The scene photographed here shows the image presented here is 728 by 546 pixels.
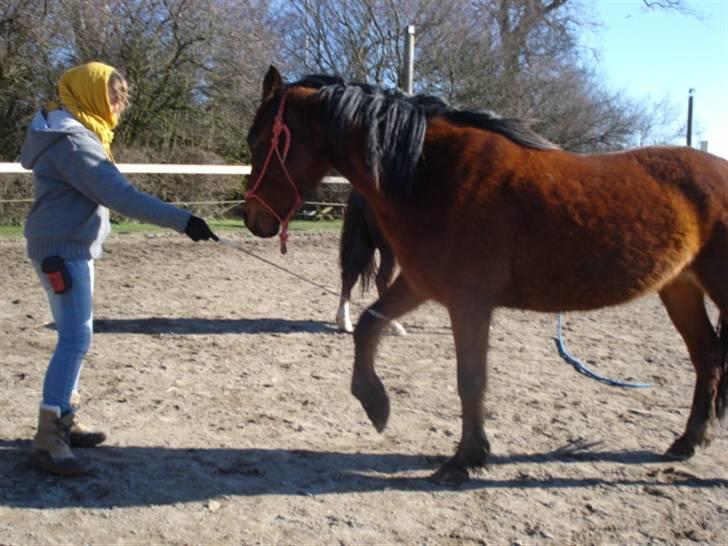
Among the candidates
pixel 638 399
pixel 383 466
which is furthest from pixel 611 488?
pixel 638 399

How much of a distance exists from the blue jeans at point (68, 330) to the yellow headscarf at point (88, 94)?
70 centimetres

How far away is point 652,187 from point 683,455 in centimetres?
152

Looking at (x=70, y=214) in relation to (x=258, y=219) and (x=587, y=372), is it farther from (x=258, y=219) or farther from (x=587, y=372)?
(x=587, y=372)

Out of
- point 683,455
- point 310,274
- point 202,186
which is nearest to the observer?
point 683,455

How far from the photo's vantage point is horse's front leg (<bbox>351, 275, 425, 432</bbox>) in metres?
3.90

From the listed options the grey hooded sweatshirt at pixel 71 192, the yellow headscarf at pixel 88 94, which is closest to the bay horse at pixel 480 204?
the grey hooded sweatshirt at pixel 71 192

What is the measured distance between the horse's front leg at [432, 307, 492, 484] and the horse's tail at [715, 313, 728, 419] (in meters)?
1.49

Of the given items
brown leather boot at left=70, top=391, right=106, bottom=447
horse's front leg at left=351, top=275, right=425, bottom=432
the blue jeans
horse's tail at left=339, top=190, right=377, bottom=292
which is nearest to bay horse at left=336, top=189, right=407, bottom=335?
horse's tail at left=339, top=190, right=377, bottom=292

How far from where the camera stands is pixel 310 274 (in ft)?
30.9

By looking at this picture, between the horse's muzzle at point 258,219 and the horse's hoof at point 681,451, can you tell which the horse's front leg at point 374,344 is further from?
the horse's hoof at point 681,451

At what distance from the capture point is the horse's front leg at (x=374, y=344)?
3898mm

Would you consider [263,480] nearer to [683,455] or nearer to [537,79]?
[683,455]

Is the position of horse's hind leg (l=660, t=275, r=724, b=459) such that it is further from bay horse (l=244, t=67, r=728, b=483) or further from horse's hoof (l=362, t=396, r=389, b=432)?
horse's hoof (l=362, t=396, r=389, b=432)

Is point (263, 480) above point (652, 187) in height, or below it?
below
